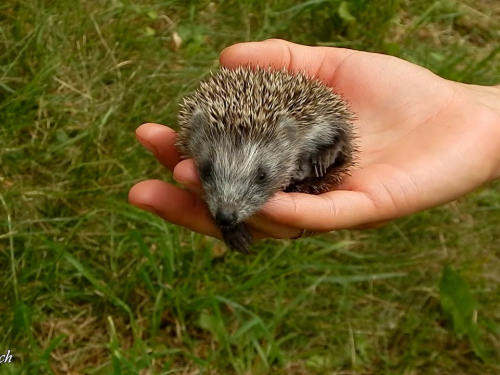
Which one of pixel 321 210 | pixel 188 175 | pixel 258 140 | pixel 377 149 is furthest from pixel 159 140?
pixel 377 149

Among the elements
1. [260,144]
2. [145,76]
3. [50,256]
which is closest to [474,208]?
[260,144]

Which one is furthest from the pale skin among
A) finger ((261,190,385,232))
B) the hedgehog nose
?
the hedgehog nose

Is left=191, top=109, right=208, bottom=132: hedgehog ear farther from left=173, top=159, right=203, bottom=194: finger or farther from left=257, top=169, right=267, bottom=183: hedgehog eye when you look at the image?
left=257, top=169, right=267, bottom=183: hedgehog eye

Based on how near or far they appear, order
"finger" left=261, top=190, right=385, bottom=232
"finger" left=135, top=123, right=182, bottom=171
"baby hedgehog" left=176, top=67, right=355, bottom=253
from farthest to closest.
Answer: "finger" left=135, top=123, right=182, bottom=171 → "baby hedgehog" left=176, top=67, right=355, bottom=253 → "finger" left=261, top=190, right=385, bottom=232

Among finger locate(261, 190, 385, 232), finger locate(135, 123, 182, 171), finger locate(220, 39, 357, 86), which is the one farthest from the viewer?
finger locate(220, 39, 357, 86)

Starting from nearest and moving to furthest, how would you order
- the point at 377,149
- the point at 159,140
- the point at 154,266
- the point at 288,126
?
the point at 288,126, the point at 159,140, the point at 377,149, the point at 154,266

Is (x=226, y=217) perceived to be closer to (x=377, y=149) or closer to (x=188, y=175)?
(x=188, y=175)
